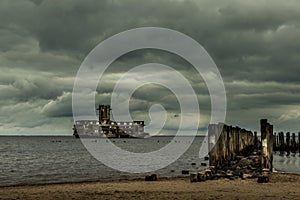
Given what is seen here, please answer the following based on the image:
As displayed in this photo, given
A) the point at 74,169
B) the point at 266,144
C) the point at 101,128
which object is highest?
the point at 101,128

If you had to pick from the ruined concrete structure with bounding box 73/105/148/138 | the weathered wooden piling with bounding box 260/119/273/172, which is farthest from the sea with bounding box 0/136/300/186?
the ruined concrete structure with bounding box 73/105/148/138

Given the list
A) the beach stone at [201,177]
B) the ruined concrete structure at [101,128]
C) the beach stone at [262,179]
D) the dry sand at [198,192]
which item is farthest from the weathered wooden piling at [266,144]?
the ruined concrete structure at [101,128]

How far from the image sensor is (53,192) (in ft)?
66.1

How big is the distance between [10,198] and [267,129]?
1533cm

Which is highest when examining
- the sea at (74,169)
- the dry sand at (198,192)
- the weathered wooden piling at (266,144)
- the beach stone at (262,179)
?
the weathered wooden piling at (266,144)

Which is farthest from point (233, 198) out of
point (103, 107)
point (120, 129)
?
point (120, 129)

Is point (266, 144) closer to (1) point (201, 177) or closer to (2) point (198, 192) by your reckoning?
(1) point (201, 177)

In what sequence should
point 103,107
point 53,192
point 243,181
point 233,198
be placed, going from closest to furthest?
point 233,198
point 53,192
point 243,181
point 103,107

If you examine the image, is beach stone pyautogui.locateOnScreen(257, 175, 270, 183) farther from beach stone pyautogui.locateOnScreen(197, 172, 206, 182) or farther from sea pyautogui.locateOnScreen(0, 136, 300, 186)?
sea pyautogui.locateOnScreen(0, 136, 300, 186)

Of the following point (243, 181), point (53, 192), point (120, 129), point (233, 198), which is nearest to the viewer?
point (233, 198)

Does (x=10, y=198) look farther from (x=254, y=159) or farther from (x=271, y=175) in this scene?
(x=254, y=159)

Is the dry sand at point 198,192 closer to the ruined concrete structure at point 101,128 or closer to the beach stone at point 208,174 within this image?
the beach stone at point 208,174

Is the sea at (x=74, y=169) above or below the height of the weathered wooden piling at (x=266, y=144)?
below

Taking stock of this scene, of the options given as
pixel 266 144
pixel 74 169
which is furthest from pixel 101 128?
pixel 266 144
